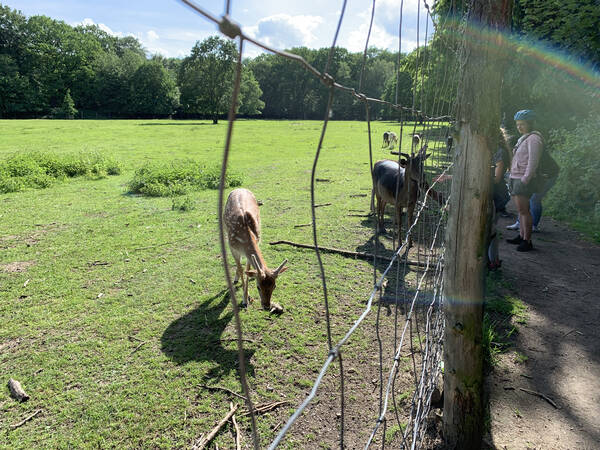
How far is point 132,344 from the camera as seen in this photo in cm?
401

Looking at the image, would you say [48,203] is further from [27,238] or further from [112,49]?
[112,49]

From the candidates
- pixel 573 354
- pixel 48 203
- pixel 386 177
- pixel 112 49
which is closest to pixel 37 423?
pixel 573 354

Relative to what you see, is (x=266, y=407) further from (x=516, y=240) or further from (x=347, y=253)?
(x=516, y=240)

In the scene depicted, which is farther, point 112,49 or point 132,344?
point 112,49

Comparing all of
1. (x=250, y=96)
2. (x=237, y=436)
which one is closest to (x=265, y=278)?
(x=237, y=436)

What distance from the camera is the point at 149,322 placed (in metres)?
4.40

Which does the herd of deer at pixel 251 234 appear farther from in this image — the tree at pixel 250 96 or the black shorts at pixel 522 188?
the tree at pixel 250 96

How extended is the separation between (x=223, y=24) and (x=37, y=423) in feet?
11.5

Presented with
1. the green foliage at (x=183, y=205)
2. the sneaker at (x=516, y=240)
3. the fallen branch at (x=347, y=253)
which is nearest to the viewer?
the fallen branch at (x=347, y=253)

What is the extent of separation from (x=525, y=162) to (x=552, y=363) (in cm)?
326

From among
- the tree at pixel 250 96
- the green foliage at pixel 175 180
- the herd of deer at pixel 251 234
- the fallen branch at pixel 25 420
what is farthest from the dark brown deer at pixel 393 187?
the tree at pixel 250 96

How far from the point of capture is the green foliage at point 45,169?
10758 mm

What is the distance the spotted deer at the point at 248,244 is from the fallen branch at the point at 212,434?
1.18 metres

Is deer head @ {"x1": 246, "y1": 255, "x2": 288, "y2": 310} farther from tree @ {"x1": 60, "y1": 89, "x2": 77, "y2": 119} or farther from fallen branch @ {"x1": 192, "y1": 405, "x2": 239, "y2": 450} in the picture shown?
tree @ {"x1": 60, "y1": 89, "x2": 77, "y2": 119}
